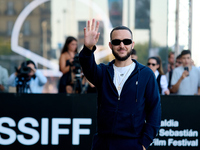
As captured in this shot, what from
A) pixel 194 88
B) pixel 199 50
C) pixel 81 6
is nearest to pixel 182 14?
pixel 199 50

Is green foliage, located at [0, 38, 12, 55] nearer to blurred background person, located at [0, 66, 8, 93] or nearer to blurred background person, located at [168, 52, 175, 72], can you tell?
blurred background person, located at [0, 66, 8, 93]

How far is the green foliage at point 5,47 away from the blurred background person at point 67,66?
97.5 inches

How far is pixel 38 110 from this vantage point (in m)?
6.00

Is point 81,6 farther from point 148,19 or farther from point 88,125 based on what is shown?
point 88,125

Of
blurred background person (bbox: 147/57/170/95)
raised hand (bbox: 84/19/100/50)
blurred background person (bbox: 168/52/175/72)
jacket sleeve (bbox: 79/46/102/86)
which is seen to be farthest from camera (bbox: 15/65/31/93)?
blurred background person (bbox: 168/52/175/72)

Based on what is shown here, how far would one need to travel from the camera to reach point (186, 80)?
277 inches

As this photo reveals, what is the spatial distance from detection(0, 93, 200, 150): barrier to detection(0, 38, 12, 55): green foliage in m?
3.63

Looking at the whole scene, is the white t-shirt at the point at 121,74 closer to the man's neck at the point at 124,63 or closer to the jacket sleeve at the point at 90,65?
the man's neck at the point at 124,63

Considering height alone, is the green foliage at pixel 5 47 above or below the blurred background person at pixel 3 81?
above

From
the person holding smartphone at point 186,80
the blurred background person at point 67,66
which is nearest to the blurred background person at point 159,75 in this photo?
the person holding smartphone at point 186,80

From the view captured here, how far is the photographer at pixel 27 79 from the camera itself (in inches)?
270

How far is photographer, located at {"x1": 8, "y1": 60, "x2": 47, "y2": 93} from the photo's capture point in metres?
6.85

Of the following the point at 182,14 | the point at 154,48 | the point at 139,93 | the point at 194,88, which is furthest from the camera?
the point at 182,14

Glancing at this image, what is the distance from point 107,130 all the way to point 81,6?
6.58m
